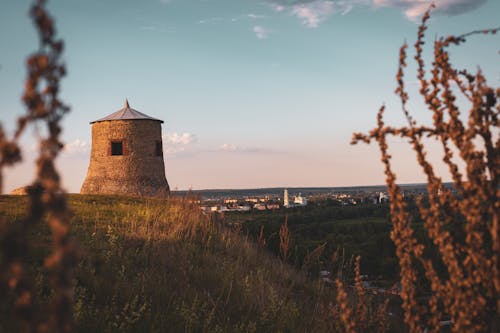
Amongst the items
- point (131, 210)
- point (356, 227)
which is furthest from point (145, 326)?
point (356, 227)

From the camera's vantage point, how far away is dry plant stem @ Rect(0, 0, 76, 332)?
3.55ft

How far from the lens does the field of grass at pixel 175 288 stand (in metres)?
4.61

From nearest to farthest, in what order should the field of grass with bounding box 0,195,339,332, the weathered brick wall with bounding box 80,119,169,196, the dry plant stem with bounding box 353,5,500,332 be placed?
the dry plant stem with bounding box 353,5,500,332 → the field of grass with bounding box 0,195,339,332 → the weathered brick wall with bounding box 80,119,169,196

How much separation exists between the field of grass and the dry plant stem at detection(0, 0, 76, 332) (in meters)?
2.89

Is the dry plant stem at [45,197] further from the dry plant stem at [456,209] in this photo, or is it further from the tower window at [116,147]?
the tower window at [116,147]

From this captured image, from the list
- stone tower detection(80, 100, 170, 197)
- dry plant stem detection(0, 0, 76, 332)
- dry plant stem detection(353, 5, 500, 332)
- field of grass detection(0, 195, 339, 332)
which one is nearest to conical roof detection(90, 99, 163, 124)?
stone tower detection(80, 100, 170, 197)

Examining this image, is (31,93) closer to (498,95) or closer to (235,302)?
(498,95)

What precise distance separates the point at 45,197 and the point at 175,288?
5.10 metres

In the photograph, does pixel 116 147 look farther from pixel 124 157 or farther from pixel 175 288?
pixel 175 288

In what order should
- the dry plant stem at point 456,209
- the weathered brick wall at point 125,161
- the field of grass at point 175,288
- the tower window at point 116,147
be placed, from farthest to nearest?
1. the tower window at point 116,147
2. the weathered brick wall at point 125,161
3. the field of grass at point 175,288
4. the dry plant stem at point 456,209

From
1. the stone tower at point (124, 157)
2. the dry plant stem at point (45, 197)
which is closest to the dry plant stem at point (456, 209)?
the dry plant stem at point (45, 197)

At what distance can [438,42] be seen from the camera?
8.92 feet

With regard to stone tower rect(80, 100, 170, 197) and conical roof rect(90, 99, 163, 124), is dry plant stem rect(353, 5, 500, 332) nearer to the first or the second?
stone tower rect(80, 100, 170, 197)

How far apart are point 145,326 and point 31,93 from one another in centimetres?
384
